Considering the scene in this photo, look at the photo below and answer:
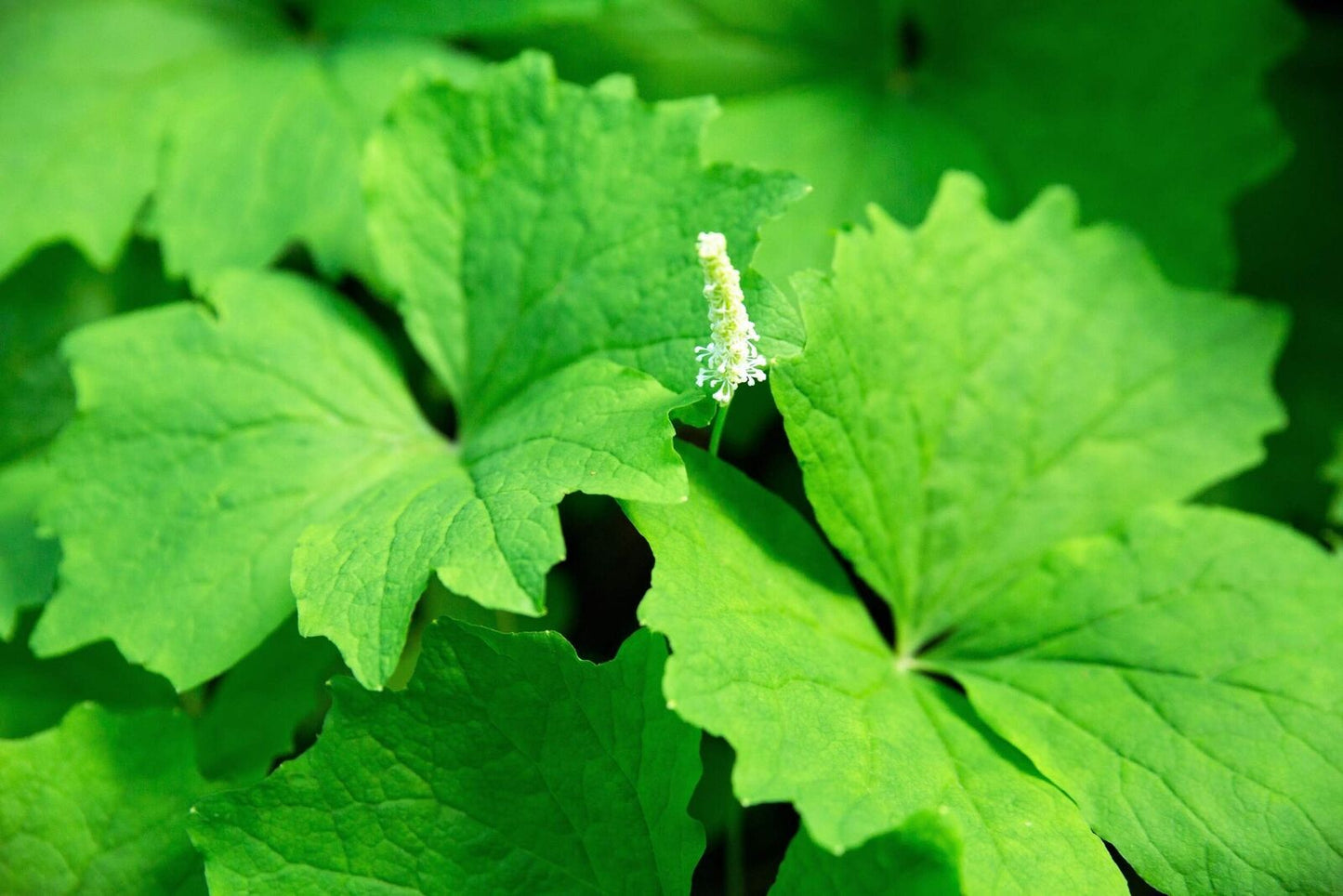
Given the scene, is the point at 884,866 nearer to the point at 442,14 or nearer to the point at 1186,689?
the point at 1186,689

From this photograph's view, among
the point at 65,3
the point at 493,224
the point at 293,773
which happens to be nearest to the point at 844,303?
the point at 493,224

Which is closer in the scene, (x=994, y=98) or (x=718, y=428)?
(x=718, y=428)

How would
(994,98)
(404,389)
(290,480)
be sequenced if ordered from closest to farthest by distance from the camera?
(290,480) < (404,389) < (994,98)

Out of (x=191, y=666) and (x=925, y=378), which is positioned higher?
(x=925, y=378)

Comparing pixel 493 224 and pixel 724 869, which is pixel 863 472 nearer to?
pixel 493 224

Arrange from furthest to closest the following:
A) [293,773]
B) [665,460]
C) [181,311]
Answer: [181,311]
[293,773]
[665,460]

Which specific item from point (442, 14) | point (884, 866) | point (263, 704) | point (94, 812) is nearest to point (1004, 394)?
point (884, 866)
